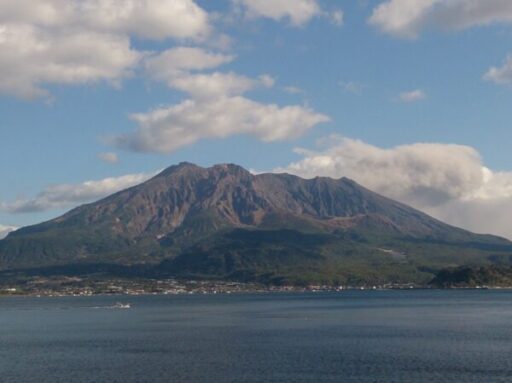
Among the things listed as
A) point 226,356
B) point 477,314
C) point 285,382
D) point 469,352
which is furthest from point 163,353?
point 477,314

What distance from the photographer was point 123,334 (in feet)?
403

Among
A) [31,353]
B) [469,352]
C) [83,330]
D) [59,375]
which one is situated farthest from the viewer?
[83,330]

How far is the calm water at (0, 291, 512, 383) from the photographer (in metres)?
73.4

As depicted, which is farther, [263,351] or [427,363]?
[263,351]

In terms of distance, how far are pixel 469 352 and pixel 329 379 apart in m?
25.0

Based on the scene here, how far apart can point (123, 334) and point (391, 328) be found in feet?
143

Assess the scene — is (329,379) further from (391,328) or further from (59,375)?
(391,328)

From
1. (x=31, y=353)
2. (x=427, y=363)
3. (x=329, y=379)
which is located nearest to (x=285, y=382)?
(x=329, y=379)

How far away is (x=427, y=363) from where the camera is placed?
258ft

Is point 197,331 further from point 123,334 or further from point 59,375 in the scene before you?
point 59,375

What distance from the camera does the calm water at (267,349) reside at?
7344 centimetres

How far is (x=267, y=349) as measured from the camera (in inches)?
3693

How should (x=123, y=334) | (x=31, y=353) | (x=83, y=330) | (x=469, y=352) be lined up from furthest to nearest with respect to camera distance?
(x=83, y=330) < (x=123, y=334) < (x=31, y=353) < (x=469, y=352)

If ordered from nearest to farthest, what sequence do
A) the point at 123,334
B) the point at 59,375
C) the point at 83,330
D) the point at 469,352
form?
the point at 59,375, the point at 469,352, the point at 123,334, the point at 83,330
